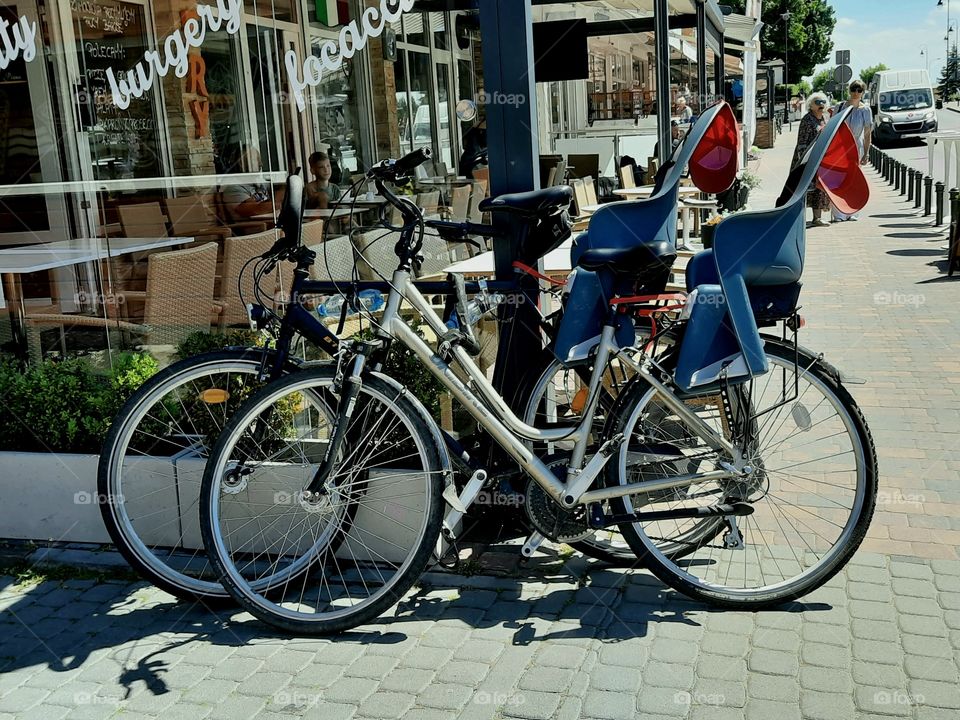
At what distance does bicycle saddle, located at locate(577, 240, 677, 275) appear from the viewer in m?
3.52

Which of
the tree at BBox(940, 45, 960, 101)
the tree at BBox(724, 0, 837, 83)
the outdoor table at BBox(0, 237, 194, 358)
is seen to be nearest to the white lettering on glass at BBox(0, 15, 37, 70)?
the outdoor table at BBox(0, 237, 194, 358)

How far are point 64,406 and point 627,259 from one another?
269 centimetres

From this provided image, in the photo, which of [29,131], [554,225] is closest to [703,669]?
[554,225]

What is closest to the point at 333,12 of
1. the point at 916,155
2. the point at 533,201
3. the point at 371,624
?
the point at 533,201

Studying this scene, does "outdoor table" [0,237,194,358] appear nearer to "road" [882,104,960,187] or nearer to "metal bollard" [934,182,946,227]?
"metal bollard" [934,182,946,227]

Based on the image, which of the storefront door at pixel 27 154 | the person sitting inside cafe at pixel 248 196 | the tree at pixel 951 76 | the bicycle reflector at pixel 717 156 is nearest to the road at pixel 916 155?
the storefront door at pixel 27 154

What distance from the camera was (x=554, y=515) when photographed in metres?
3.68

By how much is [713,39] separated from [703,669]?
1228 cm

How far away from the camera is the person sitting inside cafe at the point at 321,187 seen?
4.92 m

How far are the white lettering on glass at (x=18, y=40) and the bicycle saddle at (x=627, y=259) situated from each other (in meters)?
4.50

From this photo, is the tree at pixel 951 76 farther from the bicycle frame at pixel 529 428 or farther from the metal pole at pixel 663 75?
the bicycle frame at pixel 529 428

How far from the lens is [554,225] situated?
3.88m

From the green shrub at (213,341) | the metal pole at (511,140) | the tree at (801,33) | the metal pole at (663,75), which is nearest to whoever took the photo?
the metal pole at (511,140)

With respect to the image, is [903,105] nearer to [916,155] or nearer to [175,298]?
[916,155]
